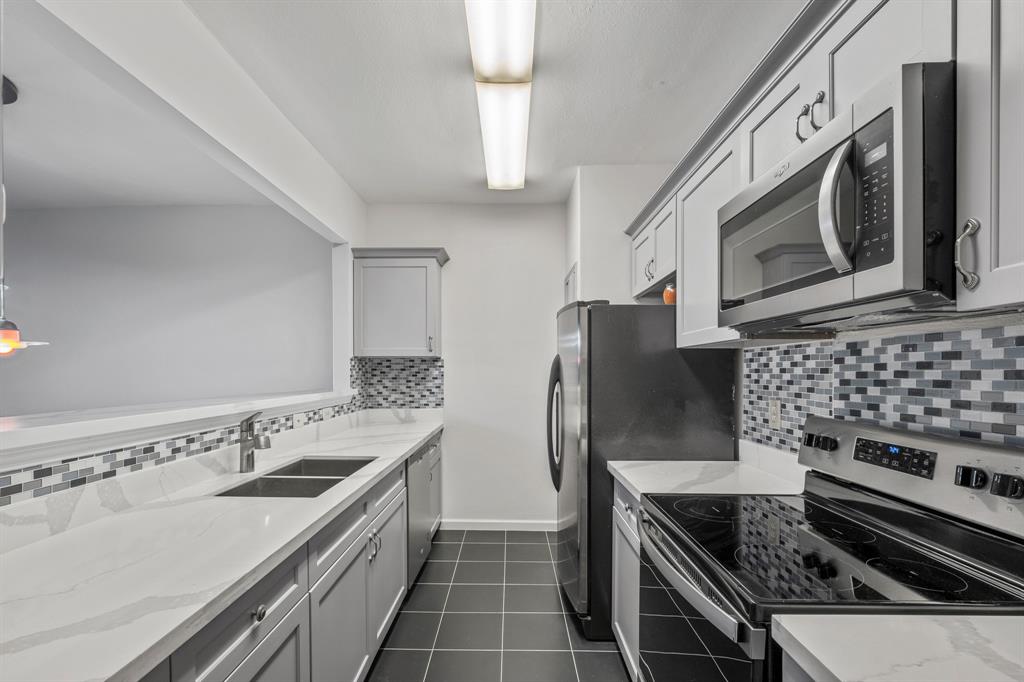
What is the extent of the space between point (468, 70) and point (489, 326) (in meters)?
2.16

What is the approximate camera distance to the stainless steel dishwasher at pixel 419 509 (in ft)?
Result: 9.15

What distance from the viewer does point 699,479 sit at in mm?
1939

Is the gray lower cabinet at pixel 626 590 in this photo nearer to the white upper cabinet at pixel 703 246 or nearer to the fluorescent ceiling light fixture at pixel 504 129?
the white upper cabinet at pixel 703 246

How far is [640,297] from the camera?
10.1 feet

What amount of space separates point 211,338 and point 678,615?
3845 mm

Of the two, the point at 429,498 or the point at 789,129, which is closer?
the point at 789,129

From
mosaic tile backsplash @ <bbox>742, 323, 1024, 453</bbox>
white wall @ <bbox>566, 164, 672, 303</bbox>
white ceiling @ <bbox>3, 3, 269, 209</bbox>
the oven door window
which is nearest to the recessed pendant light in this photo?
white wall @ <bbox>566, 164, 672, 303</bbox>

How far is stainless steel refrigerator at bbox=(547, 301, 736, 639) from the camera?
2305 millimetres

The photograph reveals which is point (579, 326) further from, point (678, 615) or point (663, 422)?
point (678, 615)

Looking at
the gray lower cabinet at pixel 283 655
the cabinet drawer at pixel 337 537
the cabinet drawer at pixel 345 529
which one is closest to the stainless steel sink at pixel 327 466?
the cabinet drawer at pixel 345 529

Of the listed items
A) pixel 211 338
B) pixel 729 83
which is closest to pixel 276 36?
pixel 729 83

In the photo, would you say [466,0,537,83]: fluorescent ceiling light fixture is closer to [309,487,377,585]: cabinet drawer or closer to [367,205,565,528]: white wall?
[309,487,377,585]: cabinet drawer

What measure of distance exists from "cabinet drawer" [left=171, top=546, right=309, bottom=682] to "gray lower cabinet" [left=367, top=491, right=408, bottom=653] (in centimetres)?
72

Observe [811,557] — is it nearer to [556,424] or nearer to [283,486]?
[556,424]
